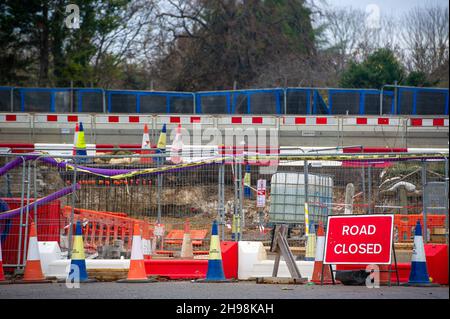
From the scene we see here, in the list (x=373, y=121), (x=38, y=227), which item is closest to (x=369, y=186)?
(x=38, y=227)

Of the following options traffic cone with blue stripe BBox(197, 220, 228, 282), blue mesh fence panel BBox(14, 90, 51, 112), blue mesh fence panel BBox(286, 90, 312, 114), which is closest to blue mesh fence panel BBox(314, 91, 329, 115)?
blue mesh fence panel BBox(286, 90, 312, 114)

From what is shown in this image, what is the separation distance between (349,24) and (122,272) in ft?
165

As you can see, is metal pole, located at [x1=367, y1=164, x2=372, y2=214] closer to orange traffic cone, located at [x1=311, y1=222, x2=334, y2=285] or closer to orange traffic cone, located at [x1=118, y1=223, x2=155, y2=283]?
orange traffic cone, located at [x1=311, y1=222, x2=334, y2=285]

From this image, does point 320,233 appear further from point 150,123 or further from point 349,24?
point 349,24

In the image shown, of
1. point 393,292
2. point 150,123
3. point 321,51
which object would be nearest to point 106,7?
point 150,123

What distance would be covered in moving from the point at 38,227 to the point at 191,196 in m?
2.37

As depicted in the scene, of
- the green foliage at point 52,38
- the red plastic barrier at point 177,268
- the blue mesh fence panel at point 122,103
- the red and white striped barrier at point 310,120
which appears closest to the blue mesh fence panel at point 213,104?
the blue mesh fence panel at point 122,103

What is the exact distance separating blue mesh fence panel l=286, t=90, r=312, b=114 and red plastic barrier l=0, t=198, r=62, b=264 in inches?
593

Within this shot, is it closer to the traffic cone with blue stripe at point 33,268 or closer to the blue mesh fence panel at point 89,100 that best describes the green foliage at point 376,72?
the blue mesh fence panel at point 89,100

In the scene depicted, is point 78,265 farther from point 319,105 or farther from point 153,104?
point 153,104

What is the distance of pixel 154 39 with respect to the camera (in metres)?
46.5

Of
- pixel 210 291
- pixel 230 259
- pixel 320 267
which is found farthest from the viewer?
pixel 230 259

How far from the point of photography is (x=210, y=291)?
10.4 m

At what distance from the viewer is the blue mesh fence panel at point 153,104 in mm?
28953
